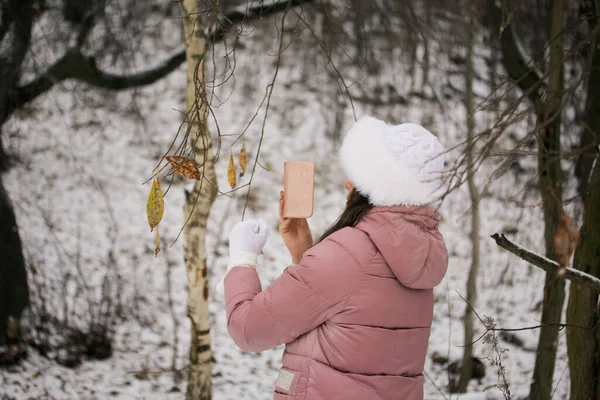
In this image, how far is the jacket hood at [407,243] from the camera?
179 centimetres

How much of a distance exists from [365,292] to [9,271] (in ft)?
11.9

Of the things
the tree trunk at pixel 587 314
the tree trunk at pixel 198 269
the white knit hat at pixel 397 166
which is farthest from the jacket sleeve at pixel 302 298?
the tree trunk at pixel 198 269

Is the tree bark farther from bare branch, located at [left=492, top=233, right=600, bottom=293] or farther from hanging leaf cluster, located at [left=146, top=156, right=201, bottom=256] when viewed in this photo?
bare branch, located at [left=492, top=233, right=600, bottom=293]

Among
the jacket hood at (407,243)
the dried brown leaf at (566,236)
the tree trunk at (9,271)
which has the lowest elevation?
the tree trunk at (9,271)

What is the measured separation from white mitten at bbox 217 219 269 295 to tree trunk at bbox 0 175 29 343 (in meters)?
3.02

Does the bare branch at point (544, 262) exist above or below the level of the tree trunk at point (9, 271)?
above

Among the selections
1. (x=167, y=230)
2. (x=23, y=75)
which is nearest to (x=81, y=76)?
(x=23, y=75)

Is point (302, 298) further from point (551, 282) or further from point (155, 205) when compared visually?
point (551, 282)

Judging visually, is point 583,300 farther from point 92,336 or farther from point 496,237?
point 92,336

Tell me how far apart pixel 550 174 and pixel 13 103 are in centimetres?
350

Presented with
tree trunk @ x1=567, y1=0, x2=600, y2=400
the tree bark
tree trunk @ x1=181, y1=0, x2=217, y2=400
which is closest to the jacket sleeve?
tree trunk @ x1=567, y1=0, x2=600, y2=400

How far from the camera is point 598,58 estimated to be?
11.1ft

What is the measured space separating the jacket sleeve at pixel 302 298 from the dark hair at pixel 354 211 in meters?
0.12

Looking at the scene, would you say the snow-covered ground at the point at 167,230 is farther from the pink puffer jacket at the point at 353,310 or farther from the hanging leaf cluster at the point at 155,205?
the pink puffer jacket at the point at 353,310
